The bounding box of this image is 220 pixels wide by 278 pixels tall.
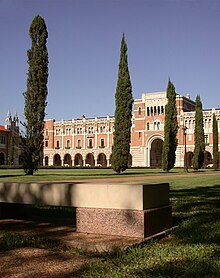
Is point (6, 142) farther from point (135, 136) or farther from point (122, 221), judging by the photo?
point (122, 221)

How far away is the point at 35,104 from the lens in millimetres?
26203

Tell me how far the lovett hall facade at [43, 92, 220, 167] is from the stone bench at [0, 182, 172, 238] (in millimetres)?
49142

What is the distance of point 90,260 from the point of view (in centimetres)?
379

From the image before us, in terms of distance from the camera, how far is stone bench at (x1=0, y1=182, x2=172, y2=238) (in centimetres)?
471

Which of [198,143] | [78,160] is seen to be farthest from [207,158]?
[78,160]

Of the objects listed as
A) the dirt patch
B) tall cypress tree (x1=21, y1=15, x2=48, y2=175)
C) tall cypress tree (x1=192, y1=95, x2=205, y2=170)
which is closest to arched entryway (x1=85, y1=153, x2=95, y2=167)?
tall cypress tree (x1=192, y1=95, x2=205, y2=170)

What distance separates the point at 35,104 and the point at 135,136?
40920mm

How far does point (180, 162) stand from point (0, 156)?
36.7 meters

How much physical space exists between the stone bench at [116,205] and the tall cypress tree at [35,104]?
68.7ft

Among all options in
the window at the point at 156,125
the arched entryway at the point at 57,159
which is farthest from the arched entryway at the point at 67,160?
the window at the point at 156,125

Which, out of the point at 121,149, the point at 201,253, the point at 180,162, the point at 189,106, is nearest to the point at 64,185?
the point at 201,253

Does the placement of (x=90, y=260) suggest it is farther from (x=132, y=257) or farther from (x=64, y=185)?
(x=64, y=185)

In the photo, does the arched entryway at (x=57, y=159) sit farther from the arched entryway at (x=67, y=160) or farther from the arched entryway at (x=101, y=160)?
the arched entryway at (x=101, y=160)

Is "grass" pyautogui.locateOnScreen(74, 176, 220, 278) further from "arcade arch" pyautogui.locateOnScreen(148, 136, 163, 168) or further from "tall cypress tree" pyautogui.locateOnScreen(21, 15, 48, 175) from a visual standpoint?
"arcade arch" pyautogui.locateOnScreen(148, 136, 163, 168)
